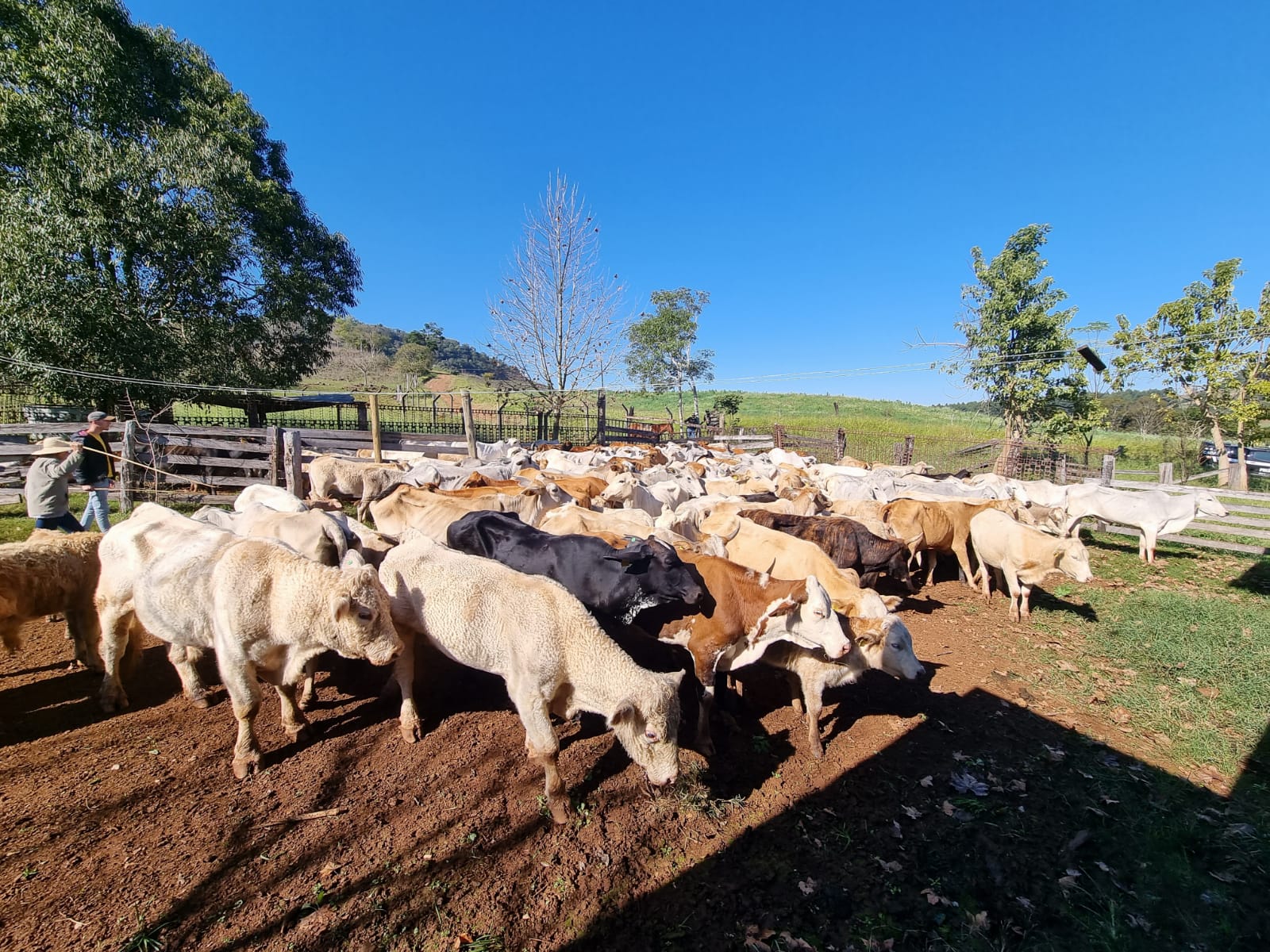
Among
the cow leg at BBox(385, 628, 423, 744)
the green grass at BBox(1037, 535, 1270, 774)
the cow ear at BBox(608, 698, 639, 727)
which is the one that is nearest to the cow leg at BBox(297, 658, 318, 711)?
the cow leg at BBox(385, 628, 423, 744)

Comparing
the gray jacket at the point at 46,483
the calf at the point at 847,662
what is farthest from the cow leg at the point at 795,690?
the gray jacket at the point at 46,483

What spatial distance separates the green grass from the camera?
5164 millimetres

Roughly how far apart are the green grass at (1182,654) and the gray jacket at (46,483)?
11815 millimetres

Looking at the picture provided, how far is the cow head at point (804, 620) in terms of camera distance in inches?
182

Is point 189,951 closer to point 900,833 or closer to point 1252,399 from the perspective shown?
point 900,833

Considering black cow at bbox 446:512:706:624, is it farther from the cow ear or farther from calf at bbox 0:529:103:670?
calf at bbox 0:529:103:670

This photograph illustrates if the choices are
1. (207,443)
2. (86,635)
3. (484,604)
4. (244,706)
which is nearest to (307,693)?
(244,706)

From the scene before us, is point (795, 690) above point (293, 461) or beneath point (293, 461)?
beneath

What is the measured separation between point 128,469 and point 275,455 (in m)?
2.62

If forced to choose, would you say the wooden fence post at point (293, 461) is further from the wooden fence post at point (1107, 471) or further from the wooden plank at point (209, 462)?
the wooden fence post at point (1107, 471)

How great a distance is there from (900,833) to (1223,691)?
15.5 ft

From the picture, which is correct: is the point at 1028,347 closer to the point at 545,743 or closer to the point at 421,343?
the point at 545,743

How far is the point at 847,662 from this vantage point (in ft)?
16.3

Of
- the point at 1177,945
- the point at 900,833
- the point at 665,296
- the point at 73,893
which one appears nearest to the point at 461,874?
the point at 73,893
